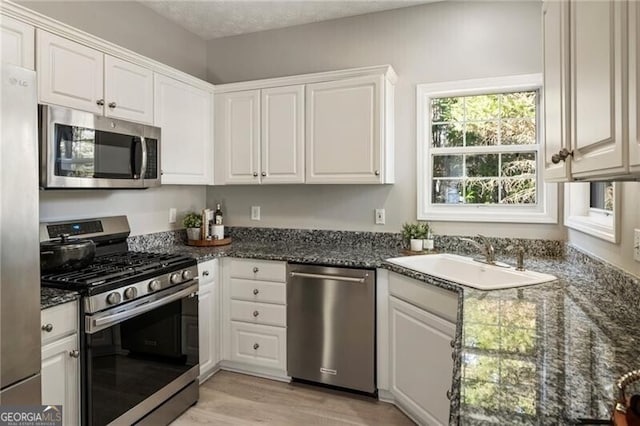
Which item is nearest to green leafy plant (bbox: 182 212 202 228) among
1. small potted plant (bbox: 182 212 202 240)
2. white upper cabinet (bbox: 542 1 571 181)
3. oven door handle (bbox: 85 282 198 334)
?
small potted plant (bbox: 182 212 202 240)

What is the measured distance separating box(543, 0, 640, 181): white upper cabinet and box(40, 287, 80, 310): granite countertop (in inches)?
77.8

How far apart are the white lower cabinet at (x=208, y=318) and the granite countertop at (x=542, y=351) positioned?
1.56 meters

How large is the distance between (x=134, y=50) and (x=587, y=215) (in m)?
3.26

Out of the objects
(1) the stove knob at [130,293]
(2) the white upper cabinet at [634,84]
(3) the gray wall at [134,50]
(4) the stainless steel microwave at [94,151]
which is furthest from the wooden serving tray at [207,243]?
(2) the white upper cabinet at [634,84]

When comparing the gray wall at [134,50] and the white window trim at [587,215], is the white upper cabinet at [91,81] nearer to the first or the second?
the gray wall at [134,50]

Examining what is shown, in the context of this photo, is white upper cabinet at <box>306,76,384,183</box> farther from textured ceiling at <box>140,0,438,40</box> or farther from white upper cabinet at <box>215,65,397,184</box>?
textured ceiling at <box>140,0,438,40</box>

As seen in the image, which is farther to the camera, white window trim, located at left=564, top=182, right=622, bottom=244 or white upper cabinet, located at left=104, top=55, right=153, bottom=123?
white upper cabinet, located at left=104, top=55, right=153, bottom=123

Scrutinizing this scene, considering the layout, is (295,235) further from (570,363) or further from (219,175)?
(570,363)

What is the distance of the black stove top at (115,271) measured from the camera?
5.80 ft

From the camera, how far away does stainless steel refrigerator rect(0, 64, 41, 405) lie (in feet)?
4.12

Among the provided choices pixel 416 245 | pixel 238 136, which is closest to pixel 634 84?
pixel 416 245

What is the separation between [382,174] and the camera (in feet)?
8.80

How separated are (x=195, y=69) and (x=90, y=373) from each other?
8.74 ft

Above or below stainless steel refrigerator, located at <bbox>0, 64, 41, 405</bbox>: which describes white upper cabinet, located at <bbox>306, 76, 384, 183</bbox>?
above
